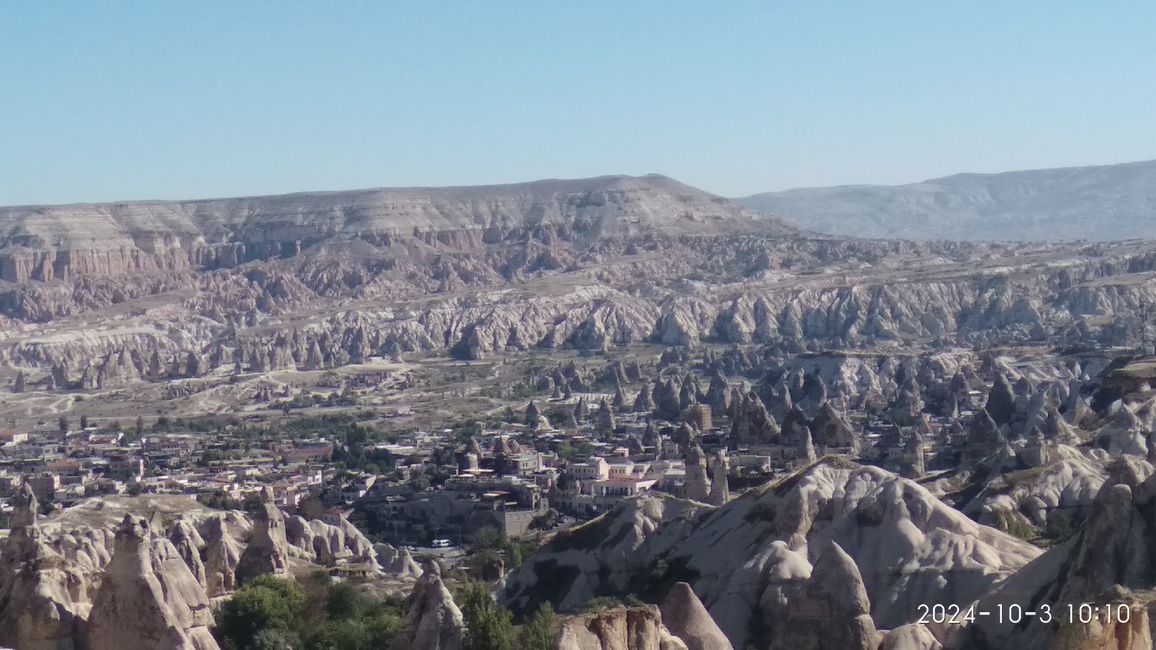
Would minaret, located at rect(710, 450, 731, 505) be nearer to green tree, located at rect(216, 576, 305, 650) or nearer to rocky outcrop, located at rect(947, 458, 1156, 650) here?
rocky outcrop, located at rect(947, 458, 1156, 650)

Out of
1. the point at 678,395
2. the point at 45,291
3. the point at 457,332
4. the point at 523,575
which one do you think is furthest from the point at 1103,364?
the point at 45,291

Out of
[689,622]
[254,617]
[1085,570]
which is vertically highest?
[1085,570]

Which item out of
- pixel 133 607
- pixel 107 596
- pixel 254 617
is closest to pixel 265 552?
pixel 254 617

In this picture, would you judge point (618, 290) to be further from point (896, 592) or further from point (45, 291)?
point (896, 592)

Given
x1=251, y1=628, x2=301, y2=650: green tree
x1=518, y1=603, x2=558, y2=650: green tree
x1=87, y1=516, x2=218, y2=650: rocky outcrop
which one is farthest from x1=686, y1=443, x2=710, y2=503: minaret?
x1=87, y1=516, x2=218, y2=650: rocky outcrop

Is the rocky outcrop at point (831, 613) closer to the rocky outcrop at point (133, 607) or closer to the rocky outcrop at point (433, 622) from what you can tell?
the rocky outcrop at point (433, 622)

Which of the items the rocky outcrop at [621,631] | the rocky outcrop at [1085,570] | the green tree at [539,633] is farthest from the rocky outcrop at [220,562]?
the rocky outcrop at [1085,570]

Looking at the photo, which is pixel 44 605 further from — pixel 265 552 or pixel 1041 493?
pixel 1041 493
